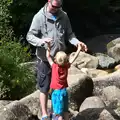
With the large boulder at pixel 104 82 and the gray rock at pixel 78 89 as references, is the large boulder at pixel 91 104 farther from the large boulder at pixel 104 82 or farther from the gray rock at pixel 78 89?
the large boulder at pixel 104 82

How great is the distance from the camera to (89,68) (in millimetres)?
10516

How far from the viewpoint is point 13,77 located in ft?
22.1

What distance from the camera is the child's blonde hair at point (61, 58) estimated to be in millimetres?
4590

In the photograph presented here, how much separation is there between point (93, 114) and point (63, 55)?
946mm

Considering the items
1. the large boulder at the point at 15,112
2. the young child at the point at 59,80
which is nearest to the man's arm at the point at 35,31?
the young child at the point at 59,80

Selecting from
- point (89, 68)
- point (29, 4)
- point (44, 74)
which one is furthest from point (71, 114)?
point (29, 4)

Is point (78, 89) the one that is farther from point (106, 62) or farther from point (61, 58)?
point (106, 62)

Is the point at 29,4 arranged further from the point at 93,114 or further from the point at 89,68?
the point at 93,114

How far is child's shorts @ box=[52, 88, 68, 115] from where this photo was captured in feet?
15.4

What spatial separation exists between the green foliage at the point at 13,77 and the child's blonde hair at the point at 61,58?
192cm

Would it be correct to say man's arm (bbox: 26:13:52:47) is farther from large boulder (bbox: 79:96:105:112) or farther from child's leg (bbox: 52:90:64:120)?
large boulder (bbox: 79:96:105:112)

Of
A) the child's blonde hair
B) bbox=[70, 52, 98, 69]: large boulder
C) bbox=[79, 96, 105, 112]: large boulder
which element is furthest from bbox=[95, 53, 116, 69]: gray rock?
the child's blonde hair

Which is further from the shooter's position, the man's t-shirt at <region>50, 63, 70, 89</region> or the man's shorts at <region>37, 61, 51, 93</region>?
the man's shorts at <region>37, 61, 51, 93</region>

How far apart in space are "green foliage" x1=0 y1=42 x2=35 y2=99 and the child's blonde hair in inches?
75.7
